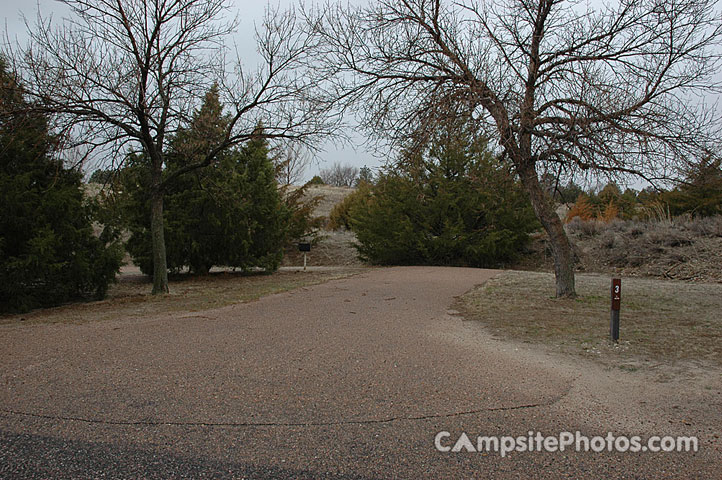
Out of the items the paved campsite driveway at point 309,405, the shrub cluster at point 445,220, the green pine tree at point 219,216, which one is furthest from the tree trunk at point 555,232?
the shrub cluster at point 445,220

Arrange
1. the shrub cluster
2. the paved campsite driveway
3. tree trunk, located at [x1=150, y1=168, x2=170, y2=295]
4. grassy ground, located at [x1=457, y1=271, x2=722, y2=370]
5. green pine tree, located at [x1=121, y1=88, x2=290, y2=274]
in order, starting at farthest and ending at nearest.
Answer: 1. the shrub cluster
2. green pine tree, located at [x1=121, y1=88, x2=290, y2=274]
3. tree trunk, located at [x1=150, y1=168, x2=170, y2=295]
4. grassy ground, located at [x1=457, y1=271, x2=722, y2=370]
5. the paved campsite driveway

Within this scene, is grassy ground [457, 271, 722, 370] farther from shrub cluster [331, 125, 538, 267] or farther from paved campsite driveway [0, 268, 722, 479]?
shrub cluster [331, 125, 538, 267]

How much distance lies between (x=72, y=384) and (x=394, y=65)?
790cm

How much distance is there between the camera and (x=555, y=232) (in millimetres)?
9703

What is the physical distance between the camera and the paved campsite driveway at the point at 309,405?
2.98 m

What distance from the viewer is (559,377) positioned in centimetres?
467

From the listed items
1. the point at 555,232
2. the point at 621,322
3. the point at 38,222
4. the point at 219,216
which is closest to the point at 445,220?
the point at 219,216

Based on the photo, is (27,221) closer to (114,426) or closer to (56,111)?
(56,111)

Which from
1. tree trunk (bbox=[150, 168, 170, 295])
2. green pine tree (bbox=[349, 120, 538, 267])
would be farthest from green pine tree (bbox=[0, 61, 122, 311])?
green pine tree (bbox=[349, 120, 538, 267])

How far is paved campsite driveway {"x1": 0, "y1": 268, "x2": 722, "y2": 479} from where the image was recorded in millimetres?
2977

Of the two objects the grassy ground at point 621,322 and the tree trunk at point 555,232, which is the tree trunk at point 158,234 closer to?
the grassy ground at point 621,322

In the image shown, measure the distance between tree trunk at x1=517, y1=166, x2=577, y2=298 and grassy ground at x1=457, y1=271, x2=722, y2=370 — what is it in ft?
1.25

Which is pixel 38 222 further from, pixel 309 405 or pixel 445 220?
pixel 445 220

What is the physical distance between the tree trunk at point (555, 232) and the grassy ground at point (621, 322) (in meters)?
0.38
